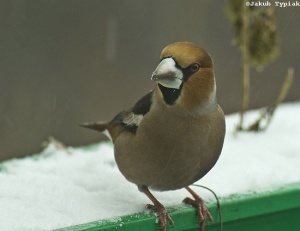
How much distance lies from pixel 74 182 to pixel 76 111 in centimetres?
338

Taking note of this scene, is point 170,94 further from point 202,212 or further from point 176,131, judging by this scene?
point 202,212

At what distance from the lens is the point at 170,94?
10.0ft

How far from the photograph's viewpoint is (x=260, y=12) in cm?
441

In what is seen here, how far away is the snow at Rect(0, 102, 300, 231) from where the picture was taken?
3.23 metres

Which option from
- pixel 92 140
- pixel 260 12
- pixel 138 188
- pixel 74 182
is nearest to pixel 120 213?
pixel 138 188

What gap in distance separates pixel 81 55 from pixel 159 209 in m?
3.90

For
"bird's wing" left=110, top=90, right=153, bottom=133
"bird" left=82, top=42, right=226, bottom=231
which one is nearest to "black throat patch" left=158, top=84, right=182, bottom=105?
"bird" left=82, top=42, right=226, bottom=231

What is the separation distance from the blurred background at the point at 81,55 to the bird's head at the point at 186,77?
3.70 metres

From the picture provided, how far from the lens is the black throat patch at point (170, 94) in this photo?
304 centimetres

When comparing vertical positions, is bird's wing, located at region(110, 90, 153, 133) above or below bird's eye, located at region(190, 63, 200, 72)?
below

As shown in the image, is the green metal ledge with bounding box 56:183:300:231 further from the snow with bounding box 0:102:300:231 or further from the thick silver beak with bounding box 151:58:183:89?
the thick silver beak with bounding box 151:58:183:89

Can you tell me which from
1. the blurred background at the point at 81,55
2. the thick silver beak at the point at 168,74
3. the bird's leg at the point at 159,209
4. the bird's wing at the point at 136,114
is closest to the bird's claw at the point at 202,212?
the bird's leg at the point at 159,209

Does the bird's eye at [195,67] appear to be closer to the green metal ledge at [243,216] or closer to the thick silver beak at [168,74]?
the thick silver beak at [168,74]

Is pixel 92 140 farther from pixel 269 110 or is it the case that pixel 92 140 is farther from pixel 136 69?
pixel 269 110
